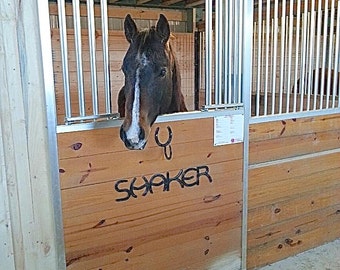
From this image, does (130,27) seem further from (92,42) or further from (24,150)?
(24,150)

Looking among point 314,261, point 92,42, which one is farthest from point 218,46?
point 314,261

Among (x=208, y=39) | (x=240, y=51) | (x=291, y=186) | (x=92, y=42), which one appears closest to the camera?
(x=92, y=42)

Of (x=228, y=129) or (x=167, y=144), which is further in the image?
(x=228, y=129)

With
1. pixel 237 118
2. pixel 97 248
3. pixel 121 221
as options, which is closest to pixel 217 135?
pixel 237 118

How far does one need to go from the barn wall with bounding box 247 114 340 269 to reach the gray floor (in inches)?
1.6

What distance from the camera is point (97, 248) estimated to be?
182 centimetres

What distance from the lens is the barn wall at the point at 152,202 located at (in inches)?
67.7

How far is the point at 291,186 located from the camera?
245 centimetres

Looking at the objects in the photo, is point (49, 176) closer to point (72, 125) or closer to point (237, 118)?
point (72, 125)

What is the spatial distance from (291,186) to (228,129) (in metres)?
0.70

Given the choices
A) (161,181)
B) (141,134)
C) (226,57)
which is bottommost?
(161,181)

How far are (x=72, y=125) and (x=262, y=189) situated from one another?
1268 mm

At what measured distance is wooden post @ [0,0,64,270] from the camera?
58.1 inches

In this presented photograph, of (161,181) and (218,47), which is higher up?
(218,47)
